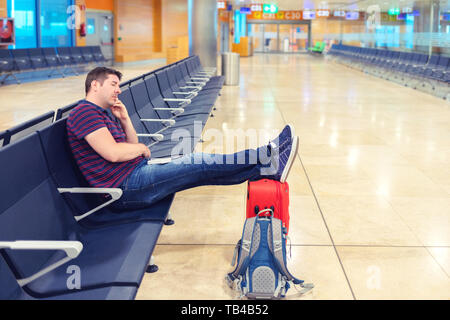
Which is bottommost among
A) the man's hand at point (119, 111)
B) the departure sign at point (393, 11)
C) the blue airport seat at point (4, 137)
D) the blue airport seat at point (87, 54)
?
the blue airport seat at point (4, 137)

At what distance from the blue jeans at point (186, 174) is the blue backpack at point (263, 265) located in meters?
0.37

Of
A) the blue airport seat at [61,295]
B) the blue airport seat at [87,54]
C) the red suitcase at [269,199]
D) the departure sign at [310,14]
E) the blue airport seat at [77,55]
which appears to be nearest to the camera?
the blue airport seat at [61,295]

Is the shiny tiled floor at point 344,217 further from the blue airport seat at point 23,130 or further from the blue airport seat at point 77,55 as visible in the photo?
the blue airport seat at point 77,55

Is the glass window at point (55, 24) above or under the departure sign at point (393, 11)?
under

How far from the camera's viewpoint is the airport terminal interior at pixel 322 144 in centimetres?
275

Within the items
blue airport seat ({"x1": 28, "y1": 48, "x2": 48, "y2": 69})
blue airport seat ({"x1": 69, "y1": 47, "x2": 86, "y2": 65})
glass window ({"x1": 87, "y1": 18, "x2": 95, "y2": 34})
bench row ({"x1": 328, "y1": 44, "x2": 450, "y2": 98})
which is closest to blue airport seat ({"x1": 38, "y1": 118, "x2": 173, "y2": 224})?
bench row ({"x1": 328, "y1": 44, "x2": 450, "y2": 98})

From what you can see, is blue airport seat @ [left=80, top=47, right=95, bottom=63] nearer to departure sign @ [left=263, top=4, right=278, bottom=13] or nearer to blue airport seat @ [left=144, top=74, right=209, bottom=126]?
blue airport seat @ [left=144, top=74, right=209, bottom=126]

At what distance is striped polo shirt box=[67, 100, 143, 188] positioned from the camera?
243 centimetres

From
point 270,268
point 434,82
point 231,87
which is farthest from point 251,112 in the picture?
→ point 270,268

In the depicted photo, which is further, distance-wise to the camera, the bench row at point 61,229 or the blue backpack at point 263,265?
the blue backpack at point 263,265

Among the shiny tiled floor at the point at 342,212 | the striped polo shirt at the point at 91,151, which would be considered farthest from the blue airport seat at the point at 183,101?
the striped polo shirt at the point at 91,151

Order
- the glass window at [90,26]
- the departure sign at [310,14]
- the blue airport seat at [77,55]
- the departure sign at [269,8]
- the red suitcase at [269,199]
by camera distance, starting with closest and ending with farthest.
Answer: the red suitcase at [269,199]
the blue airport seat at [77,55]
the glass window at [90,26]
the departure sign at [269,8]
the departure sign at [310,14]

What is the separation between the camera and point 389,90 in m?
12.4
